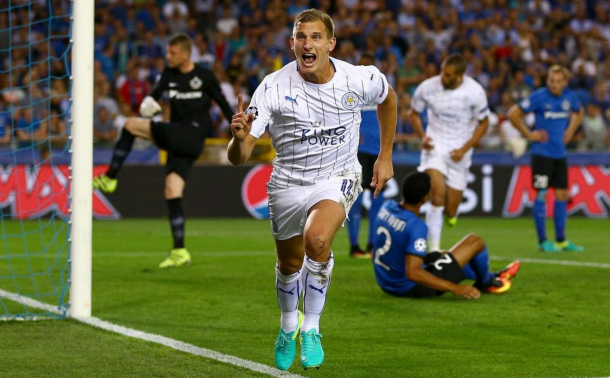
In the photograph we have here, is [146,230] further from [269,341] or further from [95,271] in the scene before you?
[269,341]

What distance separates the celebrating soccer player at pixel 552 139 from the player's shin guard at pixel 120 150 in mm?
5017

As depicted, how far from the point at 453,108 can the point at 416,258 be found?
12.7ft

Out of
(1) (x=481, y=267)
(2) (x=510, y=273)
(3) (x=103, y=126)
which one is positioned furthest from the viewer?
(3) (x=103, y=126)

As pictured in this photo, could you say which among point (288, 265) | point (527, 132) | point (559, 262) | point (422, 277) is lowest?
point (559, 262)

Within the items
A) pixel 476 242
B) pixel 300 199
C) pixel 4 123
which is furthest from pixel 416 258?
pixel 4 123

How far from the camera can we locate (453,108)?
1123 centimetres

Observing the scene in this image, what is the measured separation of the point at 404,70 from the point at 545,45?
439cm

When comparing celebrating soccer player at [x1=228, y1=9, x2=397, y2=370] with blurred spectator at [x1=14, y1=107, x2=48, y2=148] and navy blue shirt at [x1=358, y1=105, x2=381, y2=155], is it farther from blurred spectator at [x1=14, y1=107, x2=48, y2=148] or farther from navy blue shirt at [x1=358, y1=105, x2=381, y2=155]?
blurred spectator at [x1=14, y1=107, x2=48, y2=148]

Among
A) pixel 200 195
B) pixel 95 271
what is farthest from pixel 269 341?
pixel 200 195

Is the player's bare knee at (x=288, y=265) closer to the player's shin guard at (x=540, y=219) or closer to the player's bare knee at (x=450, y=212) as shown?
the player's bare knee at (x=450, y=212)

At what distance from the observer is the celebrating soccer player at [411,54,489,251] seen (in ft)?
36.6

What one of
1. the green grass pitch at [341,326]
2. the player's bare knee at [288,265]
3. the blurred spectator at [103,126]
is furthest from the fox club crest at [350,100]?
the blurred spectator at [103,126]

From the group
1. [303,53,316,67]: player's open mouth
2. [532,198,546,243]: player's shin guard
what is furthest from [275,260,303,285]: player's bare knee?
[532,198,546,243]: player's shin guard

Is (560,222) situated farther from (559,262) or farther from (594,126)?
(594,126)
